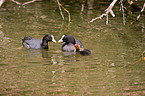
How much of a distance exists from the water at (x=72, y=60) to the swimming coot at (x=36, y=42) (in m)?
0.26

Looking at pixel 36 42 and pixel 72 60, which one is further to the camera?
pixel 36 42

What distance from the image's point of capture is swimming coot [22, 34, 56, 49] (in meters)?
10.4

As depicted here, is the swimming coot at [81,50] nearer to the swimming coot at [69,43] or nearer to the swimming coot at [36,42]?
the swimming coot at [69,43]

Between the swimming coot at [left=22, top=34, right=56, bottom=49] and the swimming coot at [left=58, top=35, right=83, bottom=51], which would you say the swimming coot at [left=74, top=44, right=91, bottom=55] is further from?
the swimming coot at [left=22, top=34, right=56, bottom=49]

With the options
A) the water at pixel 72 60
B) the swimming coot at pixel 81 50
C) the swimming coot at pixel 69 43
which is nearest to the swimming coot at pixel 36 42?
the water at pixel 72 60

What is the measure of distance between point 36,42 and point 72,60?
206 cm

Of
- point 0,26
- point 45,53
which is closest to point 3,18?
point 0,26

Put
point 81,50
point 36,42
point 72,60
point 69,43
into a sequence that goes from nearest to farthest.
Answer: point 72,60
point 81,50
point 69,43
point 36,42

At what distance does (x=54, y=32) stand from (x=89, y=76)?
504 centimetres

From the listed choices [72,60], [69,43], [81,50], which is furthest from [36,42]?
[72,60]

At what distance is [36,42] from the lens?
10531 mm

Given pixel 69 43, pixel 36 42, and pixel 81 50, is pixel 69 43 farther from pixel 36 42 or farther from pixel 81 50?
pixel 36 42

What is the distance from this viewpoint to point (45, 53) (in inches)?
395

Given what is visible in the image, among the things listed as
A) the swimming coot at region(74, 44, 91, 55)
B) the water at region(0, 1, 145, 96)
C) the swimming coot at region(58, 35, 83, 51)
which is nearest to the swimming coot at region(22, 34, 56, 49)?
the water at region(0, 1, 145, 96)
